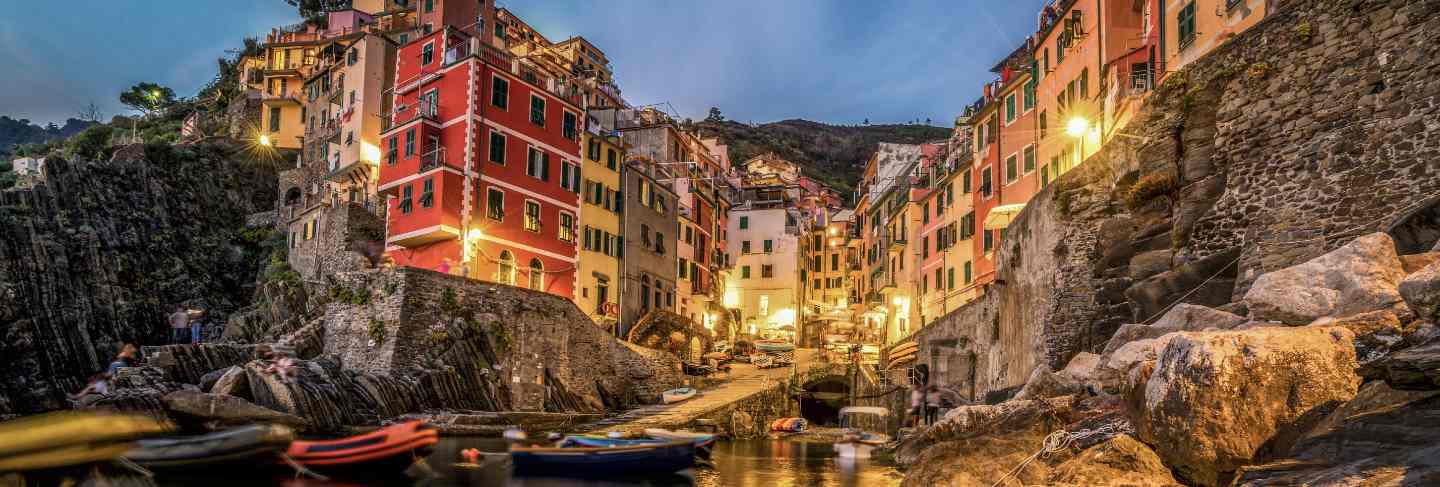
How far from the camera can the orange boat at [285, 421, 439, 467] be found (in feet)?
66.2

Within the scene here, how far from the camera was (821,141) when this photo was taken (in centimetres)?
16050

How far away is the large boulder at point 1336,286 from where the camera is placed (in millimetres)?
12570

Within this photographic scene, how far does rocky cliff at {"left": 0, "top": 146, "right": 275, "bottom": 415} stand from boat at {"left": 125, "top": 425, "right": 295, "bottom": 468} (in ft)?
87.5

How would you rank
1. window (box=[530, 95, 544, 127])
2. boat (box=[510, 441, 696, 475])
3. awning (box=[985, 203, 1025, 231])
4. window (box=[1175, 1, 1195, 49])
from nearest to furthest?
boat (box=[510, 441, 696, 475]) → window (box=[1175, 1, 1195, 49]) → awning (box=[985, 203, 1025, 231]) → window (box=[530, 95, 544, 127])

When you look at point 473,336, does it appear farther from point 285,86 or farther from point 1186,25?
point 285,86

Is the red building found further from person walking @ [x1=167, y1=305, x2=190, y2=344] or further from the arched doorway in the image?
the arched doorway

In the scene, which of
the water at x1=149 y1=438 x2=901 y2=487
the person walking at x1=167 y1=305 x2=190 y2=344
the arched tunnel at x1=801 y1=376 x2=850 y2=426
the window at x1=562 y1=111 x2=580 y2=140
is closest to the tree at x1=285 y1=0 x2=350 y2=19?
the person walking at x1=167 y1=305 x2=190 y2=344

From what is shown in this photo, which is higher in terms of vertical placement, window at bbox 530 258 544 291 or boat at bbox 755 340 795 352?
window at bbox 530 258 544 291

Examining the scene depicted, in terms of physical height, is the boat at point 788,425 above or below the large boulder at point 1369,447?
below

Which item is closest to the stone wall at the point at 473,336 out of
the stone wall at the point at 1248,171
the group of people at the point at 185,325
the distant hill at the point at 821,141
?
the group of people at the point at 185,325

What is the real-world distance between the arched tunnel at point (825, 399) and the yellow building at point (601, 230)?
478 inches

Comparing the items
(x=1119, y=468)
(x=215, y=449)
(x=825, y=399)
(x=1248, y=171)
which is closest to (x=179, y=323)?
(x=215, y=449)

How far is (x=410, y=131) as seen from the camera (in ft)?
137

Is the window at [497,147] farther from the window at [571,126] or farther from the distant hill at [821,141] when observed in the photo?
the distant hill at [821,141]
